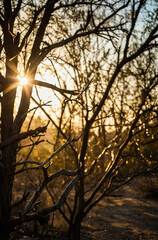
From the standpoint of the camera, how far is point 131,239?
534 centimetres

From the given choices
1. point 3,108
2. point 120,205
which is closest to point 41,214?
point 3,108

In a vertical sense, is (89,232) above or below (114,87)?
below

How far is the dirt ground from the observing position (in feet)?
18.5

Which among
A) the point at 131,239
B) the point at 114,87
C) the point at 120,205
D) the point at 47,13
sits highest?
the point at 114,87

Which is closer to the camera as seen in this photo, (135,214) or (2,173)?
(2,173)

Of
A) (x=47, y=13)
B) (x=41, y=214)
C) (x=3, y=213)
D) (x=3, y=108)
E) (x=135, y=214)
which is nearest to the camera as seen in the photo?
(x=41, y=214)

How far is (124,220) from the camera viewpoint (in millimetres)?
6766

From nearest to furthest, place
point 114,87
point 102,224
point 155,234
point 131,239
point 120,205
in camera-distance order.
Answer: point 131,239
point 155,234
point 102,224
point 120,205
point 114,87

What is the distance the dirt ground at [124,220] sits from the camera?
18.5 ft

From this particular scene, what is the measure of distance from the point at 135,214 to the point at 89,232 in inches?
79.6

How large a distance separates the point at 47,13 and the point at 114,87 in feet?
24.9

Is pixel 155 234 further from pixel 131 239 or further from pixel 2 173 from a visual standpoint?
pixel 2 173

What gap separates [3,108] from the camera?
2.17m

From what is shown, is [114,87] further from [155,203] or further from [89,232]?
[89,232]
